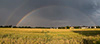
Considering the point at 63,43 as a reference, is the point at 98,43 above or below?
above

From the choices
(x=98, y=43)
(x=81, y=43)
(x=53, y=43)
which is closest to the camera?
(x=98, y=43)

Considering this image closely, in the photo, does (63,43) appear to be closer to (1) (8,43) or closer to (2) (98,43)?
(2) (98,43)

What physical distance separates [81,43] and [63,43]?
170cm

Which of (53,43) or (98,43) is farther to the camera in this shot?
(53,43)

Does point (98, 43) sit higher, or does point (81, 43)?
point (98, 43)

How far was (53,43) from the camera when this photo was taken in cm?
852

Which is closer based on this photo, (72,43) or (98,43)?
(98,43)

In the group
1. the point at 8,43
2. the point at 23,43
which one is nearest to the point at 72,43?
the point at 23,43

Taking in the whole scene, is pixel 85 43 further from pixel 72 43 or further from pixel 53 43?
pixel 53 43

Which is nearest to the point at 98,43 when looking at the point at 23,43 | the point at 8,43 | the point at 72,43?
the point at 72,43

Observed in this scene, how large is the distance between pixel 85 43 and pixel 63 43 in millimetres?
2060

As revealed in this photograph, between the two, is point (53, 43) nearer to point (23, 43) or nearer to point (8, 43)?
point (23, 43)

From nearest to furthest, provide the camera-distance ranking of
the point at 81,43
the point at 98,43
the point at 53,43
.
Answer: the point at 98,43, the point at 53,43, the point at 81,43

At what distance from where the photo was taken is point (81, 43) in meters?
9.12
